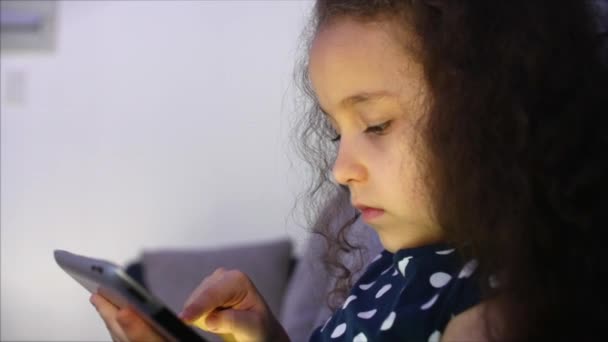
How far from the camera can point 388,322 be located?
683 mm

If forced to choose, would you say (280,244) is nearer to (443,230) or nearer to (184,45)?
(184,45)

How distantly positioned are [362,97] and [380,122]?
26mm

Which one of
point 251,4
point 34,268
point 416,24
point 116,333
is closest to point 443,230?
point 416,24

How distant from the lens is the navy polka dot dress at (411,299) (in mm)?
652

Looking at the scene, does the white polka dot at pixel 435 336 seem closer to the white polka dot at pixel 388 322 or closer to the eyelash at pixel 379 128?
the white polka dot at pixel 388 322

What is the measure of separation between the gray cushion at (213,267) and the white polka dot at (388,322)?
1.46m

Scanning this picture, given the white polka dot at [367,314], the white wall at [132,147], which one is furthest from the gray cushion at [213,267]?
the white polka dot at [367,314]

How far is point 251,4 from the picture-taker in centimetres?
229

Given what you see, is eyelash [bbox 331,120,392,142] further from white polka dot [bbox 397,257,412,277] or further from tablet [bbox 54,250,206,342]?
tablet [bbox 54,250,206,342]

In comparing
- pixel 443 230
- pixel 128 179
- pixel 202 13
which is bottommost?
pixel 128 179

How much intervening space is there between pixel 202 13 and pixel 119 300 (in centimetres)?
177

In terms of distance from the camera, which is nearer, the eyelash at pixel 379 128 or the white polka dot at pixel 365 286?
the eyelash at pixel 379 128

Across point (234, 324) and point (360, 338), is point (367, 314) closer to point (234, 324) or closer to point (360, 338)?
point (360, 338)

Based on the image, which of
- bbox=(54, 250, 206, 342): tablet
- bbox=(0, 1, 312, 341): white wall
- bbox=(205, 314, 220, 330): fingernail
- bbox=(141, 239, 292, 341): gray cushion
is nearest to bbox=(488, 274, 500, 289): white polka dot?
bbox=(54, 250, 206, 342): tablet
